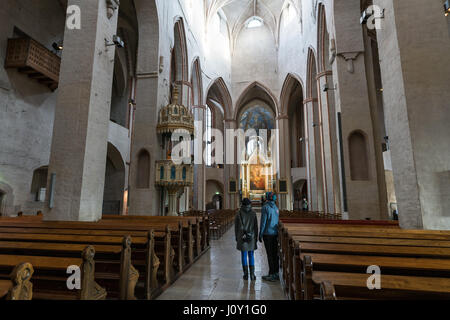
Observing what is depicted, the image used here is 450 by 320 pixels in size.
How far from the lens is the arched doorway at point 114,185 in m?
12.4

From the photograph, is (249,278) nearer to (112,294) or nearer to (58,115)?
(112,294)

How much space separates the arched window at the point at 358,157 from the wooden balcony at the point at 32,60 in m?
11.0

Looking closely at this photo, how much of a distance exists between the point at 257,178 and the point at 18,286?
25.8m

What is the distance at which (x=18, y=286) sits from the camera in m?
1.28

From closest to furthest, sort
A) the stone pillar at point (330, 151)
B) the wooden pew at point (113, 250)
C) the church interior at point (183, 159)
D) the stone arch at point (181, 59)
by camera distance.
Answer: the church interior at point (183, 159) → the wooden pew at point (113, 250) → the stone pillar at point (330, 151) → the stone arch at point (181, 59)

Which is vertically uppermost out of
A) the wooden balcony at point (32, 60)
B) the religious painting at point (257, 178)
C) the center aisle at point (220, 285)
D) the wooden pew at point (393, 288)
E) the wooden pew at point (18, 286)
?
the wooden balcony at point (32, 60)

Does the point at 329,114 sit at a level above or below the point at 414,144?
above

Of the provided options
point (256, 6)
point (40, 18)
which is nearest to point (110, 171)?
point (40, 18)

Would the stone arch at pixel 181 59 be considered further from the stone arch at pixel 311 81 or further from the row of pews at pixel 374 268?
the row of pews at pixel 374 268

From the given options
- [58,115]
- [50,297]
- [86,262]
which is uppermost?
[58,115]

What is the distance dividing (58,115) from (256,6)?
2206cm

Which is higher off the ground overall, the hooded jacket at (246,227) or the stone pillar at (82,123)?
the stone pillar at (82,123)

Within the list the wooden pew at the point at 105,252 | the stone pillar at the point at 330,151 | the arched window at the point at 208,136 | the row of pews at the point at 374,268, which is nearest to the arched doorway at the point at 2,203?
the wooden pew at the point at 105,252

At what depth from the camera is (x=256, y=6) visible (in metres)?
22.2
